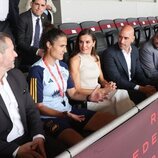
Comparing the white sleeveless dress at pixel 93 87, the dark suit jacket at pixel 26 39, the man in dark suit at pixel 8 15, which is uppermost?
the man in dark suit at pixel 8 15

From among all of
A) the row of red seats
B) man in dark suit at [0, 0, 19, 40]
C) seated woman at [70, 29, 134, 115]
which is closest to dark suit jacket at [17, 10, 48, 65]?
man in dark suit at [0, 0, 19, 40]

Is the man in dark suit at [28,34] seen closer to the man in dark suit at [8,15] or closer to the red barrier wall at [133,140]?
the man in dark suit at [8,15]

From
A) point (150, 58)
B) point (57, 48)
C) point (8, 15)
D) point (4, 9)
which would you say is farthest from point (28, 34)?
point (150, 58)

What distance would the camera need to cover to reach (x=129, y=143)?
1.15 m

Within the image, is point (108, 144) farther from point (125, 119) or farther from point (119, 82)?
point (119, 82)

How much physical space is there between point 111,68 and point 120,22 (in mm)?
2827

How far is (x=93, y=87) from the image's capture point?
89.6 inches

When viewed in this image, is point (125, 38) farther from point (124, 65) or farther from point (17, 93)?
point (17, 93)

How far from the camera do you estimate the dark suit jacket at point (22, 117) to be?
1.34m

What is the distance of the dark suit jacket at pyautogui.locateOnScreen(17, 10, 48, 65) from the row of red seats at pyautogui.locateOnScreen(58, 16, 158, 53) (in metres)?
0.39

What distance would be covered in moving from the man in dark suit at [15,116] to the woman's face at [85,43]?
2.67 feet

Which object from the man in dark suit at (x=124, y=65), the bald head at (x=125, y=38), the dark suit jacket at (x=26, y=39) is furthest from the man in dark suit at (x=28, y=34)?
the bald head at (x=125, y=38)

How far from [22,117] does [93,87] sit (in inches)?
35.8

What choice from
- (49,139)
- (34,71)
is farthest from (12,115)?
(34,71)
